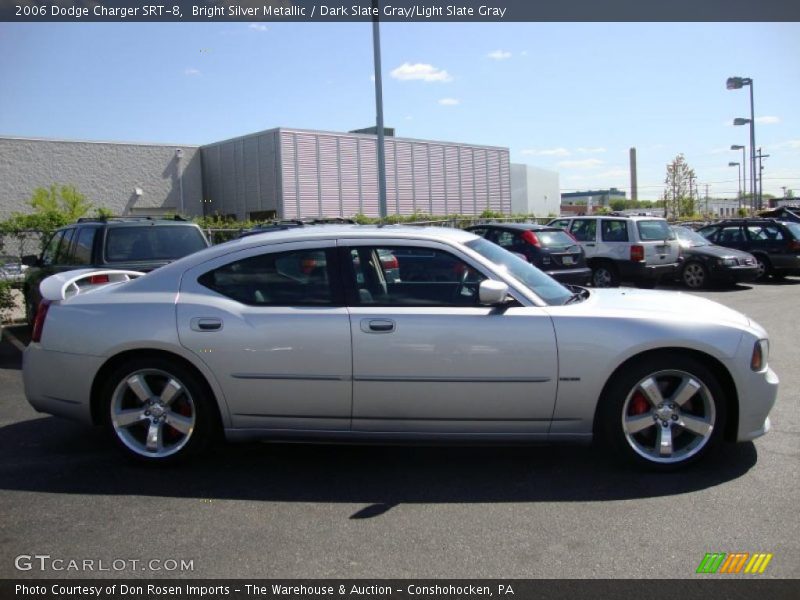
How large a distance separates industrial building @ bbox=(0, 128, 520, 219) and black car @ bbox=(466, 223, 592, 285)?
2596 cm

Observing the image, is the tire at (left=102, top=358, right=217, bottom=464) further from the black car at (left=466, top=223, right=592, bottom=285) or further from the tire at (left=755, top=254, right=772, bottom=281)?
the tire at (left=755, top=254, right=772, bottom=281)

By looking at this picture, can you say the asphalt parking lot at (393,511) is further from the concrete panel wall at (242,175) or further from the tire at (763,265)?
the concrete panel wall at (242,175)

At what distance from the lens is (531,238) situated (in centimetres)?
1399

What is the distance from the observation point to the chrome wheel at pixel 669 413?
4496mm

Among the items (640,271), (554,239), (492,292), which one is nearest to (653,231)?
(640,271)

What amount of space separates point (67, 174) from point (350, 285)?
37.4m

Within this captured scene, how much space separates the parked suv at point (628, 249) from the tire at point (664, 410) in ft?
38.0

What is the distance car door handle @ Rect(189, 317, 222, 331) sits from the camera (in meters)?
4.65

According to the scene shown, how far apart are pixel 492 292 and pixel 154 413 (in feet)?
7.71

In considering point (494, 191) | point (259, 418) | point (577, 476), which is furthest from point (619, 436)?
point (494, 191)

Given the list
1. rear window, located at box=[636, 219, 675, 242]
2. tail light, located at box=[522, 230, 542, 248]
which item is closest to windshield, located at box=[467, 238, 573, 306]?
tail light, located at box=[522, 230, 542, 248]

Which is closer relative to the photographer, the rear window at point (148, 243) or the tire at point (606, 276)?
the rear window at point (148, 243)

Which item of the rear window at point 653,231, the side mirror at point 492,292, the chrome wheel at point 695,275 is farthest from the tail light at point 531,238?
the side mirror at point 492,292

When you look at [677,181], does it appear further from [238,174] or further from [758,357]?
[758,357]
